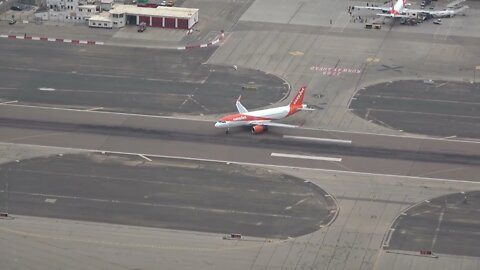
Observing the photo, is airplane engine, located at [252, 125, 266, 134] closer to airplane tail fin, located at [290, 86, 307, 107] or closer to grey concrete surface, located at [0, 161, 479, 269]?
airplane tail fin, located at [290, 86, 307, 107]

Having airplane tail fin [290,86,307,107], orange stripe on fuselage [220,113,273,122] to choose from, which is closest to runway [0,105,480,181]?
orange stripe on fuselage [220,113,273,122]

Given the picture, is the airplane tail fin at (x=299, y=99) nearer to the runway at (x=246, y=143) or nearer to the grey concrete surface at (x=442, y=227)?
the runway at (x=246, y=143)

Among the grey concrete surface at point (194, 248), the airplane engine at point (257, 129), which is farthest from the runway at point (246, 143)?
the grey concrete surface at point (194, 248)

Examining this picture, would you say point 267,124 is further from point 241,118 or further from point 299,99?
point 299,99

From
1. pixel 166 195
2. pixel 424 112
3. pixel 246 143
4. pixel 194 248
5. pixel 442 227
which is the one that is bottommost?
pixel 246 143

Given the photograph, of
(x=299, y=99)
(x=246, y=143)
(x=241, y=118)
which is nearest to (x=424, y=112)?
(x=299, y=99)
